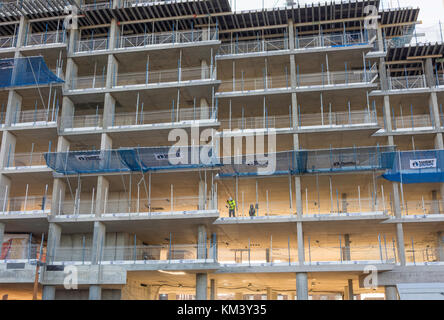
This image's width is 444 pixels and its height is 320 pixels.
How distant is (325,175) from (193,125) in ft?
26.2

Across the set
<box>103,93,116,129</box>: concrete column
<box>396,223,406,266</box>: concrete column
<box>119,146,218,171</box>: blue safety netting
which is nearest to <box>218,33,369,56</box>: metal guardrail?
<box>103,93,116,129</box>: concrete column

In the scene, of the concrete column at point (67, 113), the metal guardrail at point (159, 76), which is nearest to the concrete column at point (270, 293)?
the metal guardrail at point (159, 76)

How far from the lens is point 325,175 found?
2628 centimetres

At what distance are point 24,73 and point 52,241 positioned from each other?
1048 centimetres

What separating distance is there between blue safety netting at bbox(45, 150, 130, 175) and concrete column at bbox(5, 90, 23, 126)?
192 inches

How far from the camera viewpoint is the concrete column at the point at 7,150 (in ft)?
90.7

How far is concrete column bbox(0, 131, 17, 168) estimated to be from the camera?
27656 mm

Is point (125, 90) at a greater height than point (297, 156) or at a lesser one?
greater

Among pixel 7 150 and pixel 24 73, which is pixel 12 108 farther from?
pixel 7 150

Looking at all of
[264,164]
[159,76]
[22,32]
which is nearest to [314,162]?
[264,164]

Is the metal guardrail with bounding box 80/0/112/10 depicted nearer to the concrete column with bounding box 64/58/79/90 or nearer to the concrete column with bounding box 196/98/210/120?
the concrete column with bounding box 64/58/79/90
